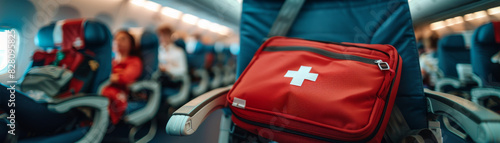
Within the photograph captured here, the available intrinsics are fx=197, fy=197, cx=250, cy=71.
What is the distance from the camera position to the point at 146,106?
1.46 m

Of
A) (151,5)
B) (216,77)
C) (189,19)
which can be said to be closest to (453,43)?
(216,77)

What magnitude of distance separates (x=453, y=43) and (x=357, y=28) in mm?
1115

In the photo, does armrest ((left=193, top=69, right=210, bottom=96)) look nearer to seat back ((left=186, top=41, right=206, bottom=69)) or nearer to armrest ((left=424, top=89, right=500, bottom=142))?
seat back ((left=186, top=41, right=206, bottom=69))

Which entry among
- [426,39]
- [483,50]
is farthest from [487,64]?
[426,39]

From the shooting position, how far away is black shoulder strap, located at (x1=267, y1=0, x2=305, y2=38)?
2.59 ft

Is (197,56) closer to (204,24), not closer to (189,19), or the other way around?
(189,19)

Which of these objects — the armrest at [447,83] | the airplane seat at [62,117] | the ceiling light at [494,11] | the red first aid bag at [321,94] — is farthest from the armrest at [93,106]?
the armrest at [447,83]

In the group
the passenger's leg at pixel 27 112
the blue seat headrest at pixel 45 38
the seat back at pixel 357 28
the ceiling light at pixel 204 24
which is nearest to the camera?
the seat back at pixel 357 28

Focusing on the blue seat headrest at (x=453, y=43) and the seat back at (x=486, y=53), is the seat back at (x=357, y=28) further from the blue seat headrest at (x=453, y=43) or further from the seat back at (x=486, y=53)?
the blue seat headrest at (x=453, y=43)

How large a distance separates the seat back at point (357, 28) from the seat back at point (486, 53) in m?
0.62

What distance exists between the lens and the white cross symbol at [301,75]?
1.73ft

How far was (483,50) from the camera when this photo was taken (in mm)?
950

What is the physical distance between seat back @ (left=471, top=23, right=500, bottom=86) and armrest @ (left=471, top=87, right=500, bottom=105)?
0.03m

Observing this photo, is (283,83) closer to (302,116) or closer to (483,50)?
(302,116)
